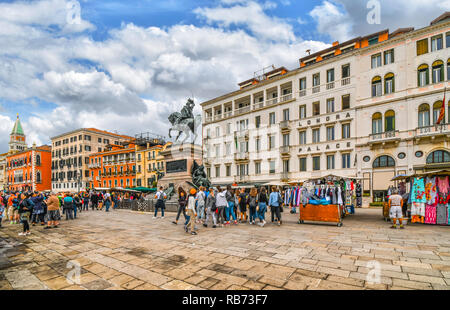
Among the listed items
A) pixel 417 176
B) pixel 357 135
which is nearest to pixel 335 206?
pixel 417 176

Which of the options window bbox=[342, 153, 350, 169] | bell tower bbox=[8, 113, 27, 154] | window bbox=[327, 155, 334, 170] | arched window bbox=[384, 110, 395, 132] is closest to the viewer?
arched window bbox=[384, 110, 395, 132]

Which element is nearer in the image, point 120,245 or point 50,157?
point 120,245

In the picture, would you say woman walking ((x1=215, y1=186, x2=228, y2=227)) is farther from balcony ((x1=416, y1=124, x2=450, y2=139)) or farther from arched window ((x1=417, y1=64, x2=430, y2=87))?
arched window ((x1=417, y1=64, x2=430, y2=87))

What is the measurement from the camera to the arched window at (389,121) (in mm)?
25188

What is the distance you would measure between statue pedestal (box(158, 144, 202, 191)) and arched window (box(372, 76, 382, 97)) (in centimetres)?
2052

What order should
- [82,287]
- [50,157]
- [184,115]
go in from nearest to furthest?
[82,287]
[184,115]
[50,157]

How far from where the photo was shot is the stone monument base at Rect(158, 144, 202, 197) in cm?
1919

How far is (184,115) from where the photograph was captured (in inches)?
884

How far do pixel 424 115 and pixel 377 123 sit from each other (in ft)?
12.9

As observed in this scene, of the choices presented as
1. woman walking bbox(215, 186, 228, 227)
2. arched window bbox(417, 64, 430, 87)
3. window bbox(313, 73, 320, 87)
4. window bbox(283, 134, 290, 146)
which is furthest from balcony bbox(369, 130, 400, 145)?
woman walking bbox(215, 186, 228, 227)

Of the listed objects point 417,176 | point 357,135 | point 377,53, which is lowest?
point 417,176

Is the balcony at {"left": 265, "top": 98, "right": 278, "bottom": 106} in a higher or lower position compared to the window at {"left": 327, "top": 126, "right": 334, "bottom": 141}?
higher

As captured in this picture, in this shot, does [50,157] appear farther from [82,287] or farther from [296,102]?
[82,287]

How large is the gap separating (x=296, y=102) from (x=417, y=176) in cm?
2299
